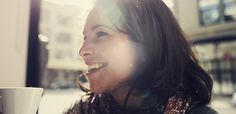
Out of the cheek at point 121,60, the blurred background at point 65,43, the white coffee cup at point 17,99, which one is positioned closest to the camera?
the white coffee cup at point 17,99

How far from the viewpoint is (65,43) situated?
2253 cm

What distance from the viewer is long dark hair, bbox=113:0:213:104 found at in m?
0.97

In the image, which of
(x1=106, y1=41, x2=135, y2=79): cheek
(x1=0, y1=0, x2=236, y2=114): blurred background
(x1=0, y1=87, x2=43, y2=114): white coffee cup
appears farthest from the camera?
(x1=0, y1=0, x2=236, y2=114): blurred background

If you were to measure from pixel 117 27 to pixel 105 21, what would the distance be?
5 centimetres

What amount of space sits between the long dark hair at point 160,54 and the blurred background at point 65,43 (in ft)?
0.38

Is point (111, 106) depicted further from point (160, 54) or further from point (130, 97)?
point (160, 54)

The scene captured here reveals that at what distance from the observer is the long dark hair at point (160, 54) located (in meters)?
0.97

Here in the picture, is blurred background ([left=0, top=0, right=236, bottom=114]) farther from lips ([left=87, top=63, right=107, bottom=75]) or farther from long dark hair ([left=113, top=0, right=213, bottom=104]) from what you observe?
lips ([left=87, top=63, right=107, bottom=75])

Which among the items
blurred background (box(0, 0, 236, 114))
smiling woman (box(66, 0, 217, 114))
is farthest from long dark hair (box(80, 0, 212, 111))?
blurred background (box(0, 0, 236, 114))

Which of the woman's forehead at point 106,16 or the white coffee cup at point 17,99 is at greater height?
the woman's forehead at point 106,16

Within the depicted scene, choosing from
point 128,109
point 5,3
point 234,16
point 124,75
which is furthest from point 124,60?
point 234,16

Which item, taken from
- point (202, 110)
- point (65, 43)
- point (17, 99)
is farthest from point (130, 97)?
point (65, 43)

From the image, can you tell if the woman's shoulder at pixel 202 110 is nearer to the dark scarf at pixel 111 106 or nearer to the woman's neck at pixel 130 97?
the dark scarf at pixel 111 106

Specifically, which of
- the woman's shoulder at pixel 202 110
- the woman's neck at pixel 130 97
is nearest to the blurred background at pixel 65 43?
the woman's shoulder at pixel 202 110
